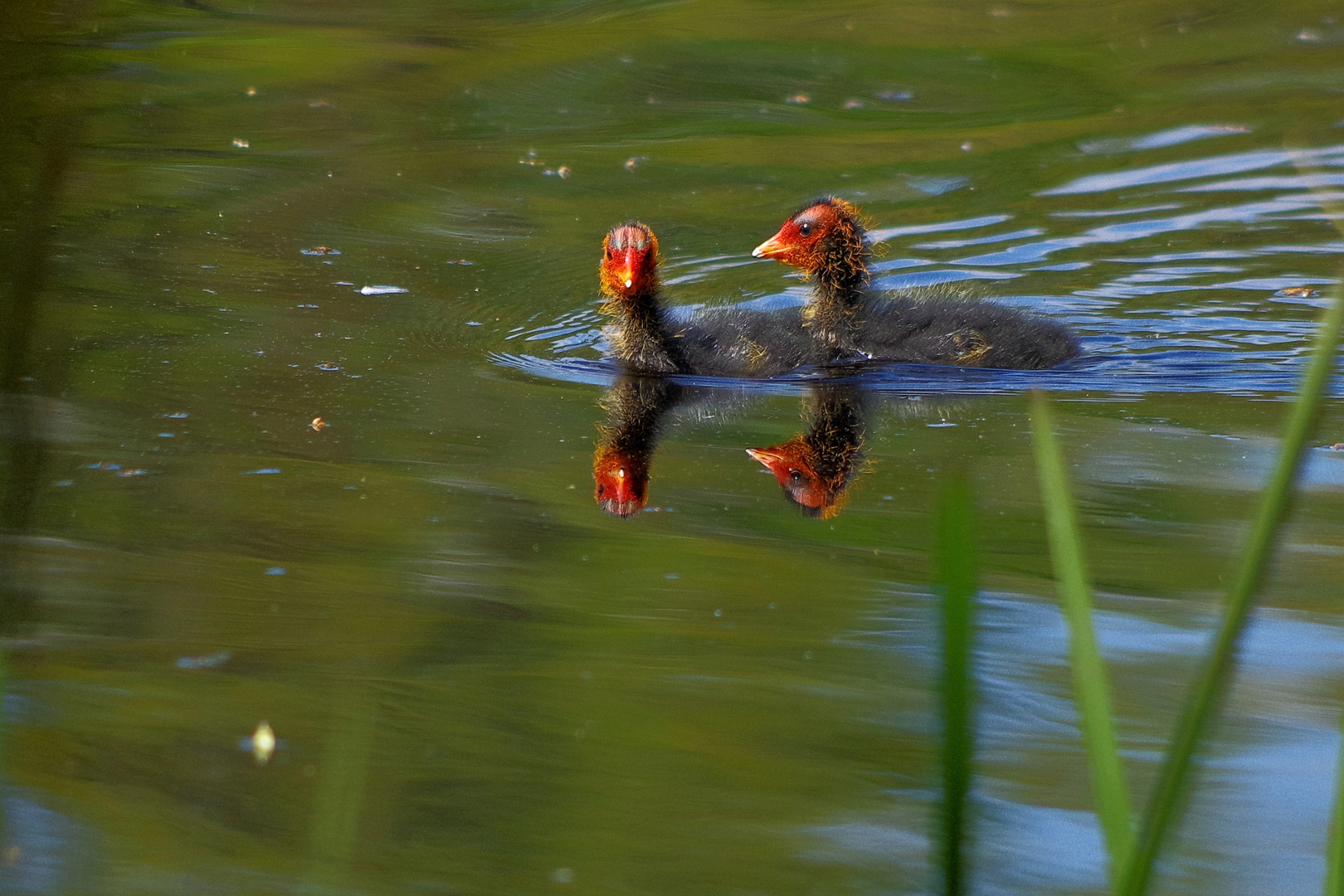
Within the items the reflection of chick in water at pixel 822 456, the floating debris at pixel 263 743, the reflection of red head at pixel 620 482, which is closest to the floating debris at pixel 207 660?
the floating debris at pixel 263 743

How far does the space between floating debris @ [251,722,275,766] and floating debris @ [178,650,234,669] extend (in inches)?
9.6

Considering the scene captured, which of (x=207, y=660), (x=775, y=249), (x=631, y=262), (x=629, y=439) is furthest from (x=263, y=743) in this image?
Answer: (x=775, y=249)

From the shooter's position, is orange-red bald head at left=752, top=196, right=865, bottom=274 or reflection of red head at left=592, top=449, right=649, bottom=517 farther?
orange-red bald head at left=752, top=196, right=865, bottom=274

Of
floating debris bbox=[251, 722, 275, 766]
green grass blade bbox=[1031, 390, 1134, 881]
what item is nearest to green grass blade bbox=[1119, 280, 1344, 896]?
green grass blade bbox=[1031, 390, 1134, 881]

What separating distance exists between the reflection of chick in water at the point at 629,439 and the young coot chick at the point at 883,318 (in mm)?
680

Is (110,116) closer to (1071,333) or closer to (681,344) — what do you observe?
(681,344)

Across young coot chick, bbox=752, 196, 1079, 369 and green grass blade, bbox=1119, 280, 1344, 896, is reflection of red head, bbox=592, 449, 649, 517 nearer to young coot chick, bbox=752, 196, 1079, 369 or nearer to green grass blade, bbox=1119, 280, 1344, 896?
young coot chick, bbox=752, 196, 1079, 369

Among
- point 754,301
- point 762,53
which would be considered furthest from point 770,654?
point 762,53

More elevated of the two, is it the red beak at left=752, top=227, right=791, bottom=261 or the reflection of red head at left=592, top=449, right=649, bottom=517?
the red beak at left=752, top=227, right=791, bottom=261

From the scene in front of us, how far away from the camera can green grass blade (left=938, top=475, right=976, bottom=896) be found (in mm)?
752

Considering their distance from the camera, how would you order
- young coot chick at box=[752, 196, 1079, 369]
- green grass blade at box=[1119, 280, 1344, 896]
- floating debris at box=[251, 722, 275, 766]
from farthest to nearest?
young coot chick at box=[752, 196, 1079, 369]
floating debris at box=[251, 722, 275, 766]
green grass blade at box=[1119, 280, 1344, 896]

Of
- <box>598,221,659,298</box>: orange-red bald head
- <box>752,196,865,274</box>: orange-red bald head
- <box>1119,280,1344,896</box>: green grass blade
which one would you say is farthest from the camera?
<box>752,196,865,274</box>: orange-red bald head

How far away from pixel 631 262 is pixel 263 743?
122 inches

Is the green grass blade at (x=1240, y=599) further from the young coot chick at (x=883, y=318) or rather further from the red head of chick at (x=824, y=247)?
the red head of chick at (x=824, y=247)
